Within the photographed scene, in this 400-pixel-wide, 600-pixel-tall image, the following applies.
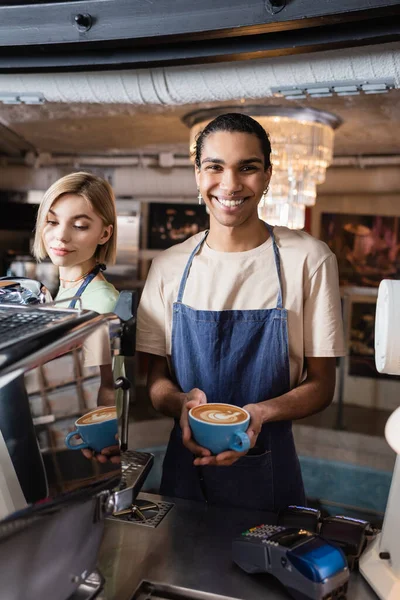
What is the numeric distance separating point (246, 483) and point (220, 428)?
59cm

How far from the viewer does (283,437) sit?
1.88 m

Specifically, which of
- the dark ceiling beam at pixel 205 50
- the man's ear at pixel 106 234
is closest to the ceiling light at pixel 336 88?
the dark ceiling beam at pixel 205 50

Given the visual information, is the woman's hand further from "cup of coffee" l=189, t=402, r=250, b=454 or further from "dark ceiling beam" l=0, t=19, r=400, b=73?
"dark ceiling beam" l=0, t=19, r=400, b=73

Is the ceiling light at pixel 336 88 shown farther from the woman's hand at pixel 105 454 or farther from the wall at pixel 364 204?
the wall at pixel 364 204

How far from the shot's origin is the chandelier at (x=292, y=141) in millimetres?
5457

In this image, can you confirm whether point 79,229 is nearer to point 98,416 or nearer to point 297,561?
point 98,416

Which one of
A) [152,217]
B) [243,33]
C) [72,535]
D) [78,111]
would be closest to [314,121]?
[78,111]

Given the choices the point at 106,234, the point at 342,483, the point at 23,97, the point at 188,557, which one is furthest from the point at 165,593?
the point at 342,483

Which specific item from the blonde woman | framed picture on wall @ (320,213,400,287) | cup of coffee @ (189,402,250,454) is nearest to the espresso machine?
cup of coffee @ (189,402,250,454)

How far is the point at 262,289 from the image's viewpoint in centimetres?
184

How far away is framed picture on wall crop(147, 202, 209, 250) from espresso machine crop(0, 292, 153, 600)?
22.7 feet

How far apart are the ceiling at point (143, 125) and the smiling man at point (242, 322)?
124 inches

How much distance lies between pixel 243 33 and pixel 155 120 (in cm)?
427

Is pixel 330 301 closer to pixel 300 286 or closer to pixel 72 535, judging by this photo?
pixel 300 286
